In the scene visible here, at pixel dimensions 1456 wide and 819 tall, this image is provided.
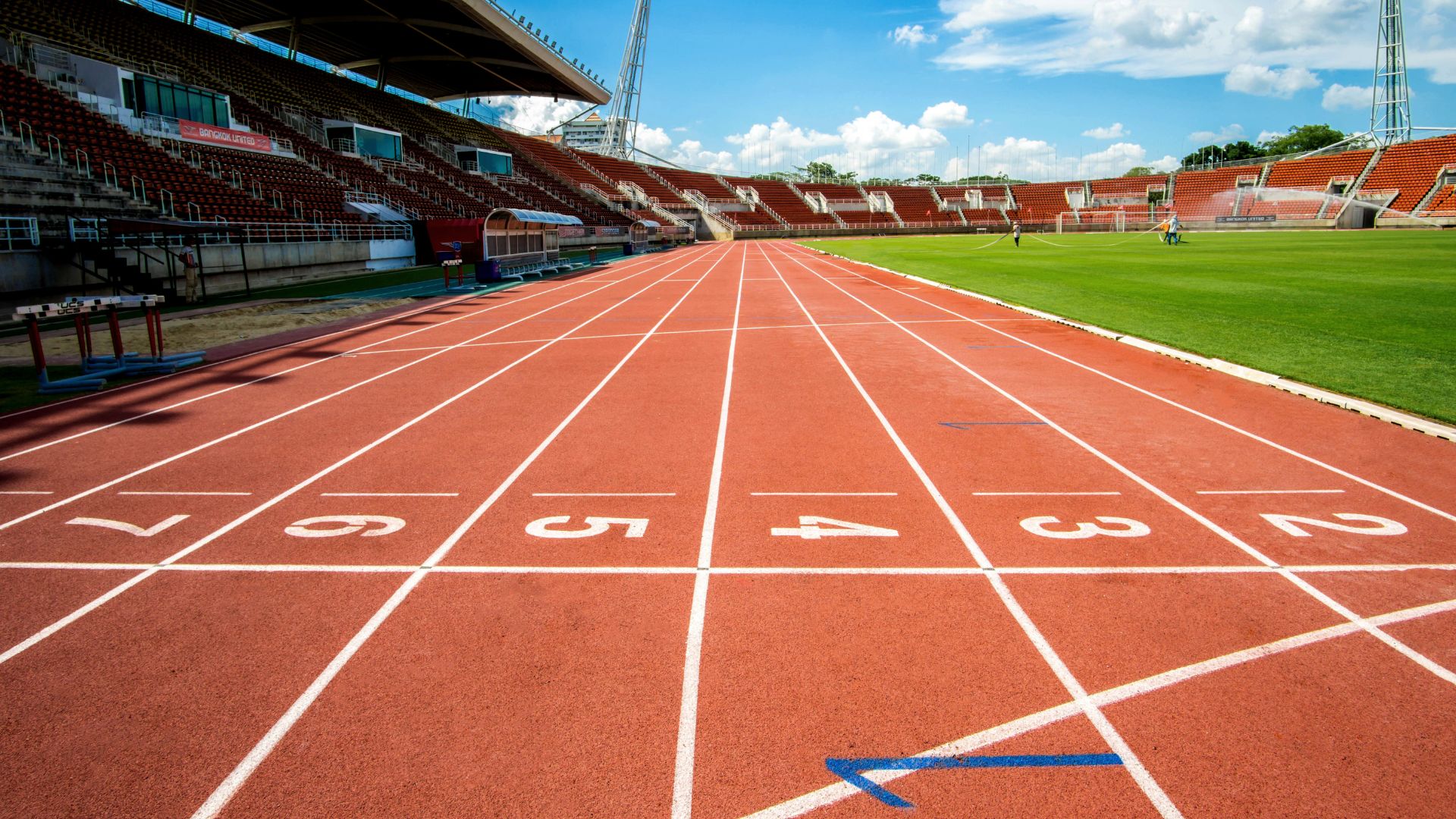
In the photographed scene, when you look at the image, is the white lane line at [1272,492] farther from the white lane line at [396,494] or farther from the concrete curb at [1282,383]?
the white lane line at [396,494]

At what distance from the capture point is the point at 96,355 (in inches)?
514

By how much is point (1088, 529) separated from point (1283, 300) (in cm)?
1457

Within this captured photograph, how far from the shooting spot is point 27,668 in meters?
4.02

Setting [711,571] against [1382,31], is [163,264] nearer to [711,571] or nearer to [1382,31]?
[711,571]

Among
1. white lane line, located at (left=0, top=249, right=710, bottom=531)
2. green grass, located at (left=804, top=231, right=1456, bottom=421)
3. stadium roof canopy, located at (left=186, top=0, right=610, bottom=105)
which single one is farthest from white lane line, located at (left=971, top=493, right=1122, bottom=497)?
stadium roof canopy, located at (left=186, top=0, right=610, bottom=105)

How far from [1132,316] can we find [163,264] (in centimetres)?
2499

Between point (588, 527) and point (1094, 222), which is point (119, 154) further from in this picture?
point (1094, 222)

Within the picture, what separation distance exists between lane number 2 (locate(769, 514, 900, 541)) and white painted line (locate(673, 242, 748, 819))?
56 centimetres

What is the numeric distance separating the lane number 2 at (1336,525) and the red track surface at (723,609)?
0.06 m

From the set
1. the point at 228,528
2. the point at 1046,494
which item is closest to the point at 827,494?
the point at 1046,494

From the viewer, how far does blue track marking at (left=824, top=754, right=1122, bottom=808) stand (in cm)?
318

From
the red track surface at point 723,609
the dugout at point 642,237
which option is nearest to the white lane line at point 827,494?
the red track surface at point 723,609

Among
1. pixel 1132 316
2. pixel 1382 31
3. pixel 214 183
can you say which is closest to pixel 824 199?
pixel 1382 31

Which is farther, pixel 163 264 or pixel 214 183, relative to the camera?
pixel 214 183
